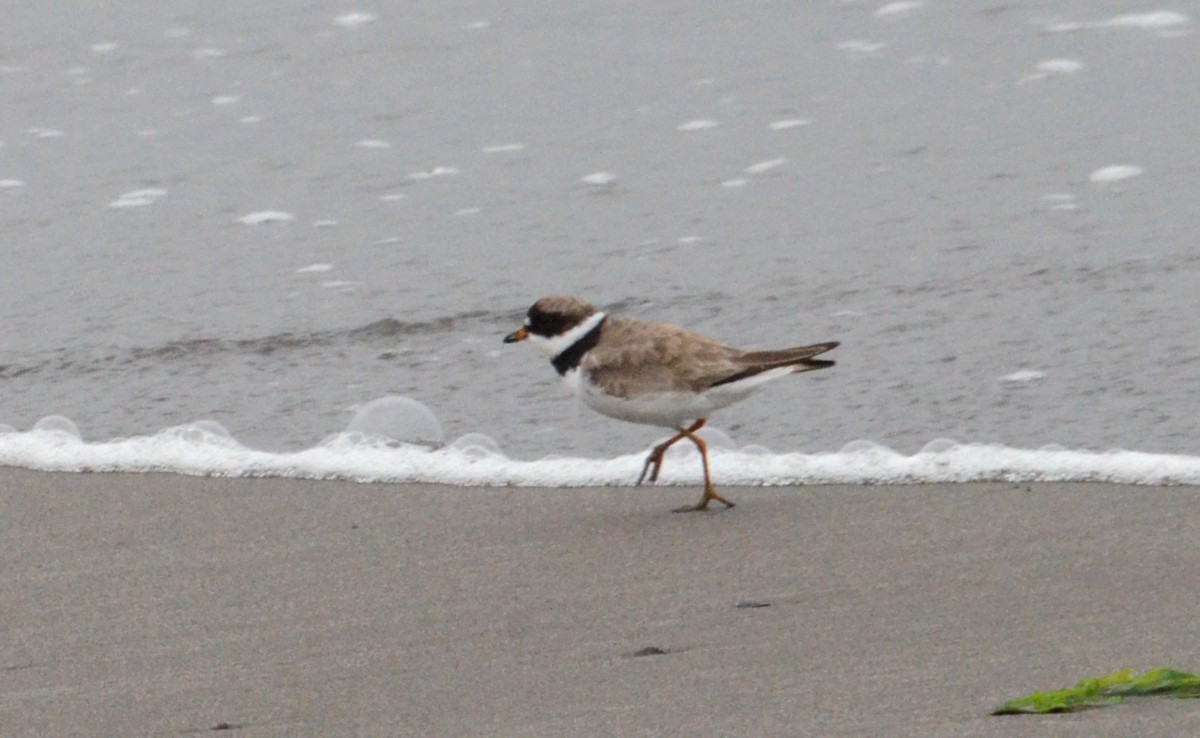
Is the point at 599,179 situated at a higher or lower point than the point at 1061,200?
lower

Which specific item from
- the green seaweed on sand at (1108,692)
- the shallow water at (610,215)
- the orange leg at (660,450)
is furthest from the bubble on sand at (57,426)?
the green seaweed on sand at (1108,692)

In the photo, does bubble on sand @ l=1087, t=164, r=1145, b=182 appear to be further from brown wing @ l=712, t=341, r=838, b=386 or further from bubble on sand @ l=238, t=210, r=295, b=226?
bubble on sand @ l=238, t=210, r=295, b=226

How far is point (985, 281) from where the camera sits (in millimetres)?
6676

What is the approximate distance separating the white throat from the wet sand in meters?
0.42

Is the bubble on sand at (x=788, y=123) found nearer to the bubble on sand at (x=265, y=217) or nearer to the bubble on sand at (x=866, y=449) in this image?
the bubble on sand at (x=265, y=217)

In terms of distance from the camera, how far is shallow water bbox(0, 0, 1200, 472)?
19.2ft

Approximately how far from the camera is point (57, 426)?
5.67 metres

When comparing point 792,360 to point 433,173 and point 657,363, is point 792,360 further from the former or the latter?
point 433,173

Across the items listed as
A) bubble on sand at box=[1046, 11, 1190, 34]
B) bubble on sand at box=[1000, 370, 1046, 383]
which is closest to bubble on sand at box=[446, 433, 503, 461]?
bubble on sand at box=[1000, 370, 1046, 383]


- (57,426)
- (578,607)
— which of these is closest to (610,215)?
(57,426)

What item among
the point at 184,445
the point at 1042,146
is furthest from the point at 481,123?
the point at 184,445

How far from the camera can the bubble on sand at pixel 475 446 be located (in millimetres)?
5312

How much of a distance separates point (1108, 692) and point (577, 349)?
244 cm

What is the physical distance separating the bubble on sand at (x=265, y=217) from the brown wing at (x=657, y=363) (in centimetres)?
372
